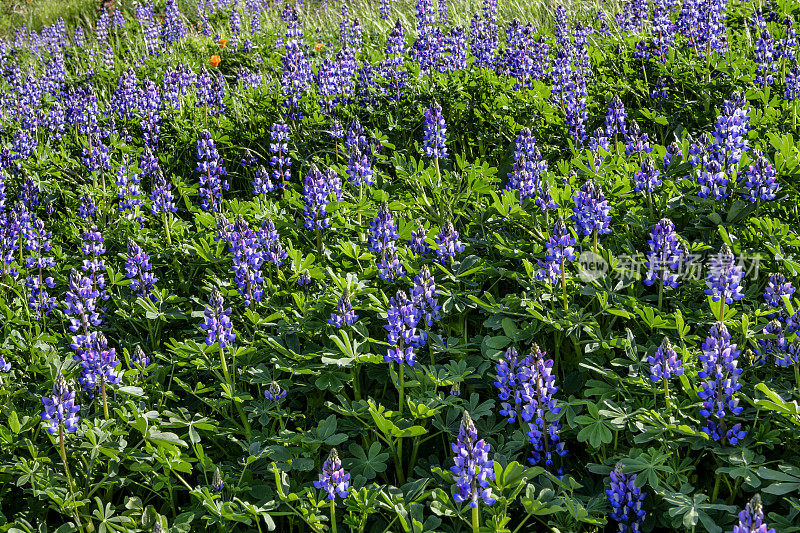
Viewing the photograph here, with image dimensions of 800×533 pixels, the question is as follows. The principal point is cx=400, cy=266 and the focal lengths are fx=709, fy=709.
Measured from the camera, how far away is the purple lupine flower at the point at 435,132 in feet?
13.2

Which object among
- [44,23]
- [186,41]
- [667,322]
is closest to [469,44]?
[186,41]

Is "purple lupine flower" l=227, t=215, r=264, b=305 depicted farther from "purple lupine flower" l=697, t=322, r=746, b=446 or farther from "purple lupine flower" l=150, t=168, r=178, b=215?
"purple lupine flower" l=697, t=322, r=746, b=446

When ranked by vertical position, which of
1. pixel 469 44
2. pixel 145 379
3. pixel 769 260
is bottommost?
pixel 145 379

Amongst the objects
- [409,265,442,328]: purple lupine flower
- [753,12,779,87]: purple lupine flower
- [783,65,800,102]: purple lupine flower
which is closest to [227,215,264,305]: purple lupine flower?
[409,265,442,328]: purple lupine flower

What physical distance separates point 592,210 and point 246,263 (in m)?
1.48

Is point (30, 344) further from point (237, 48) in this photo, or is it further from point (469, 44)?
point (237, 48)

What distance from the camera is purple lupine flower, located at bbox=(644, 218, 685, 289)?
8.82 ft

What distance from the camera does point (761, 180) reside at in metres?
3.01

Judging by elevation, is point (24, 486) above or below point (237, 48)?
below

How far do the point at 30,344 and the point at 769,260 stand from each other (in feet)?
10.3

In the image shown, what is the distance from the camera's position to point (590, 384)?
2520 mm

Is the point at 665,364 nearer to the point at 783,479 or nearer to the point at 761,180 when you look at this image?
the point at 783,479

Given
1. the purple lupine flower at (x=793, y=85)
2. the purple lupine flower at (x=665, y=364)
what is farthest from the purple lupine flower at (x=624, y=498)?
the purple lupine flower at (x=793, y=85)

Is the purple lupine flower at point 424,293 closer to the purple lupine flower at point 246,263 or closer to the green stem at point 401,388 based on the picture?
the green stem at point 401,388
